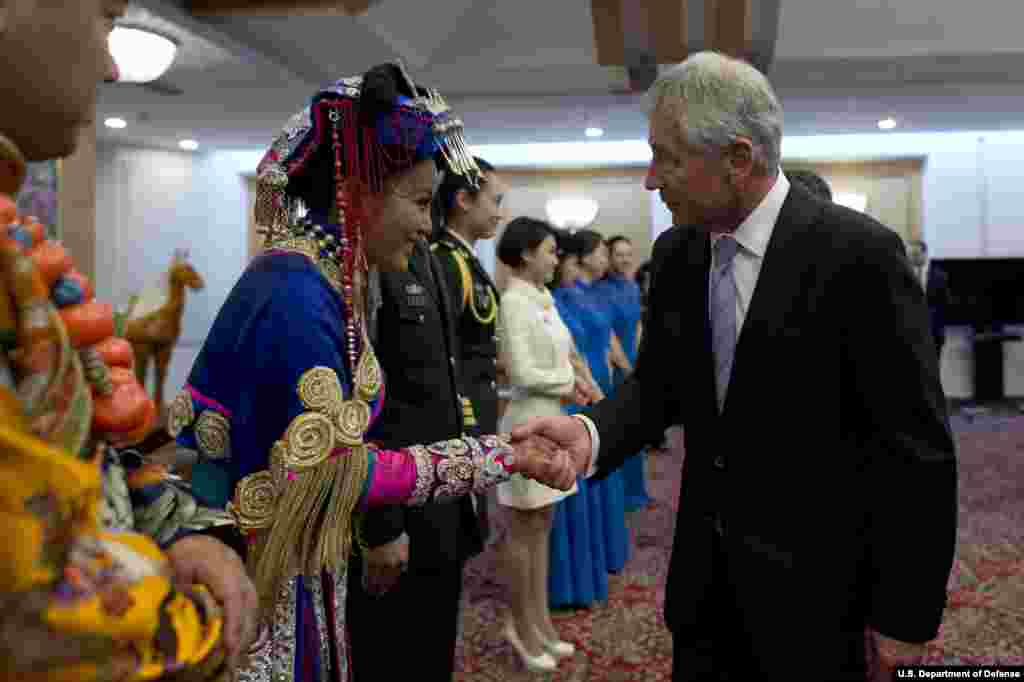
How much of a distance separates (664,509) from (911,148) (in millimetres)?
7541

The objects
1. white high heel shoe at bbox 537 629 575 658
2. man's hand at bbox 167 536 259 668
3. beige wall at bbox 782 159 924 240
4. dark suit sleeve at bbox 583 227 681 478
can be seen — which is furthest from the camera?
beige wall at bbox 782 159 924 240

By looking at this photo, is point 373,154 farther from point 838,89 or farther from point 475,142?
point 475,142

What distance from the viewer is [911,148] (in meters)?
11.3

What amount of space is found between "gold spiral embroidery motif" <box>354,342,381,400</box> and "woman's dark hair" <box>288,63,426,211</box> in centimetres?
29

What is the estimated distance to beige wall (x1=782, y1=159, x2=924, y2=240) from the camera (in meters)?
11.4

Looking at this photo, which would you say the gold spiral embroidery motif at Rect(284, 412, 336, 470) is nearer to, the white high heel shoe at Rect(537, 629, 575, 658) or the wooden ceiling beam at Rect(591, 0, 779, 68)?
the white high heel shoe at Rect(537, 629, 575, 658)

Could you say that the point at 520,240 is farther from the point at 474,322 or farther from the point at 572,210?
the point at 572,210

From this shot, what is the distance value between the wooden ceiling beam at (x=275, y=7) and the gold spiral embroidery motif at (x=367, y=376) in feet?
13.7

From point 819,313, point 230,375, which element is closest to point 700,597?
point 819,313

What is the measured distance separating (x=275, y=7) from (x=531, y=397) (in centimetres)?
314

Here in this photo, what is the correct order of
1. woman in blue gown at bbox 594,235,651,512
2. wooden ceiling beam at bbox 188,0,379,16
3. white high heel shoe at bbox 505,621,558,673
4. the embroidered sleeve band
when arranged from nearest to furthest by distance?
the embroidered sleeve band < white high heel shoe at bbox 505,621,558,673 < wooden ceiling beam at bbox 188,0,379,16 < woman in blue gown at bbox 594,235,651,512

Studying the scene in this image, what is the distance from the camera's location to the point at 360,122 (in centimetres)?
161

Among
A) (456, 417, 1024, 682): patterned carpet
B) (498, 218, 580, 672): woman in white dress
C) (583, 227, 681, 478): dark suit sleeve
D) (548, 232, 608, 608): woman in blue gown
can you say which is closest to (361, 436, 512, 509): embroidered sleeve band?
(583, 227, 681, 478): dark suit sleeve

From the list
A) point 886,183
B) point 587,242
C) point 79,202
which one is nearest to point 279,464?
point 79,202
